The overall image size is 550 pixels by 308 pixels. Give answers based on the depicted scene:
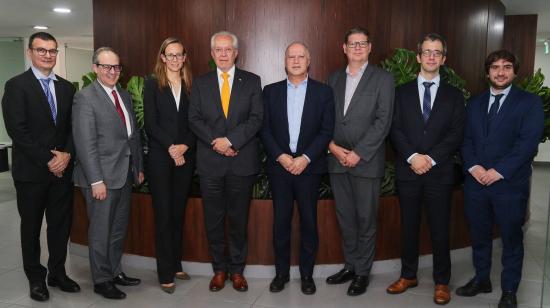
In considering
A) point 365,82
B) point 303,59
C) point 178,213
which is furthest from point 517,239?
point 178,213

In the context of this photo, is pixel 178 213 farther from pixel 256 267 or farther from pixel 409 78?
pixel 409 78

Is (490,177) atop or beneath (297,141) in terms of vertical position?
beneath

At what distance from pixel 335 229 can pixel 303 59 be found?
1413 mm

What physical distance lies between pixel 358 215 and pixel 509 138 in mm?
1141

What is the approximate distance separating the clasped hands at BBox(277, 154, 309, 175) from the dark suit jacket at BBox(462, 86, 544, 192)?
1104 mm

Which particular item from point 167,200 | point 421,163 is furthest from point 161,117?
point 421,163

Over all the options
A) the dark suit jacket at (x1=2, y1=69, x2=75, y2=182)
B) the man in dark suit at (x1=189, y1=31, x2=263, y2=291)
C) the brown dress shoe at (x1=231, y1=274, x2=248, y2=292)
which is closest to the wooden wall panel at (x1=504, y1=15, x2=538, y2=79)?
the man in dark suit at (x1=189, y1=31, x2=263, y2=291)

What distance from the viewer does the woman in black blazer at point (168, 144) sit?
10.8 ft

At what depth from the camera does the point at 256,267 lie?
12.4 ft

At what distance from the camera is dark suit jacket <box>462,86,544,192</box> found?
9.75ft

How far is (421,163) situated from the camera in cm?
313

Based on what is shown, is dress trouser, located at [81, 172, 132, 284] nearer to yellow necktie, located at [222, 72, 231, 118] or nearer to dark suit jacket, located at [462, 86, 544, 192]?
yellow necktie, located at [222, 72, 231, 118]

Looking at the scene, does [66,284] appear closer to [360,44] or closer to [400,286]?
[400,286]

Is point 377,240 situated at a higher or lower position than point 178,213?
lower
